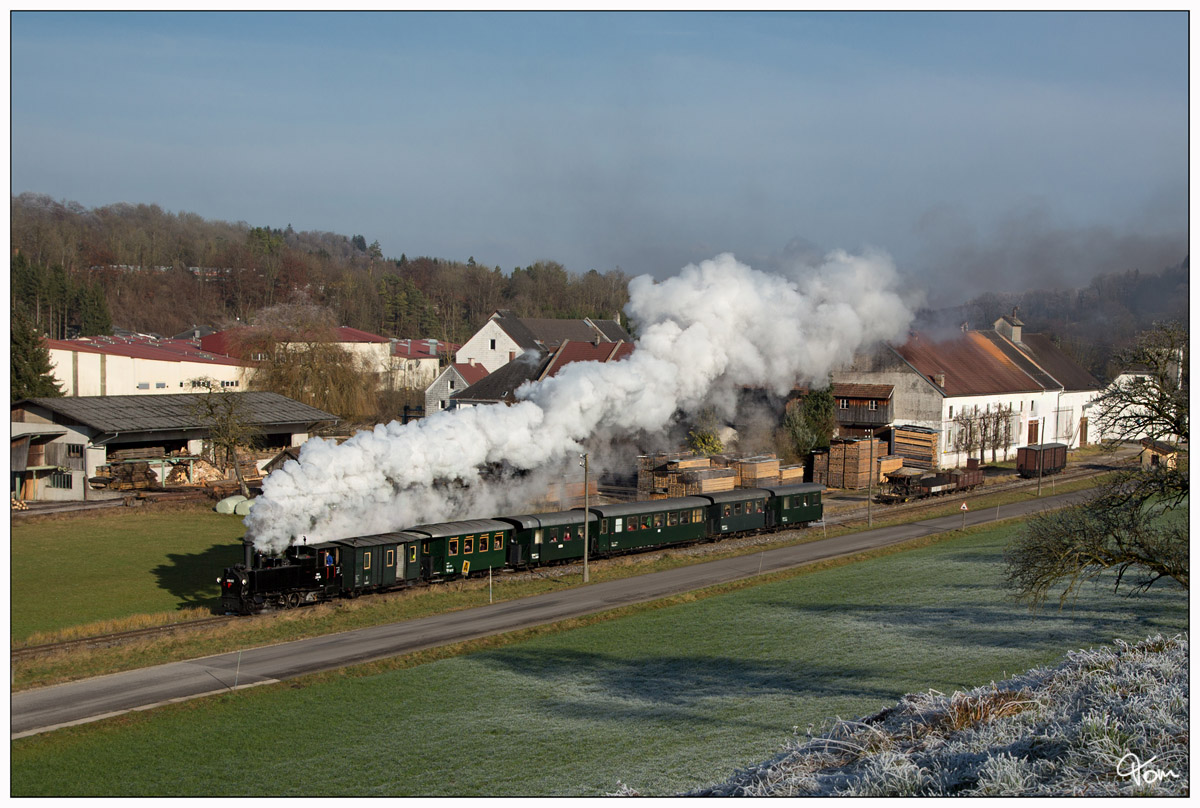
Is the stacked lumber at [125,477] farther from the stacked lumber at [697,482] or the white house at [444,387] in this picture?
the stacked lumber at [697,482]

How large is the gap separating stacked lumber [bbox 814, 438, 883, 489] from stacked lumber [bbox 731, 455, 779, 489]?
10.1 metres

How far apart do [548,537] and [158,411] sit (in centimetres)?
4426

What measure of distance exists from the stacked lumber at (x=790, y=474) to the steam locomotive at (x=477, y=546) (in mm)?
9537

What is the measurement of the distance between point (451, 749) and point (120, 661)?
14.6 m

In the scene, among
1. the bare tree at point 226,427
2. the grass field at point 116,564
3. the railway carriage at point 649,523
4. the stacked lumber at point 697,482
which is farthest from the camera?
the bare tree at point 226,427

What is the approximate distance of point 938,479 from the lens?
7112 centimetres

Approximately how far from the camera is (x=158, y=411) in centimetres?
7425

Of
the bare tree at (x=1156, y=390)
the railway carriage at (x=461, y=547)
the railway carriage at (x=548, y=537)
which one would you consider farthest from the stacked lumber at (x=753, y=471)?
the bare tree at (x=1156, y=390)

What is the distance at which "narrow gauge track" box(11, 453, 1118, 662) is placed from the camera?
3266cm

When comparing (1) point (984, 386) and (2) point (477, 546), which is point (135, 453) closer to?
(2) point (477, 546)

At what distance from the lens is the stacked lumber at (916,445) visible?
78750 mm

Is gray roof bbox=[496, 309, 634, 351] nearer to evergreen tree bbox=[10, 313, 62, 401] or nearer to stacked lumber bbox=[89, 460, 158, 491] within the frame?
evergreen tree bbox=[10, 313, 62, 401]

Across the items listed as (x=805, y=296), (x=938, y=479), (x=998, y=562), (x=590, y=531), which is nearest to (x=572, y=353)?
(x=805, y=296)

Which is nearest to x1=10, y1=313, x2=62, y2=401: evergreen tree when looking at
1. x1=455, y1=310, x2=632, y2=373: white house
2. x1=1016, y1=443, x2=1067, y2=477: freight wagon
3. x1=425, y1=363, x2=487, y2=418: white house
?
x1=425, y1=363, x2=487, y2=418: white house
